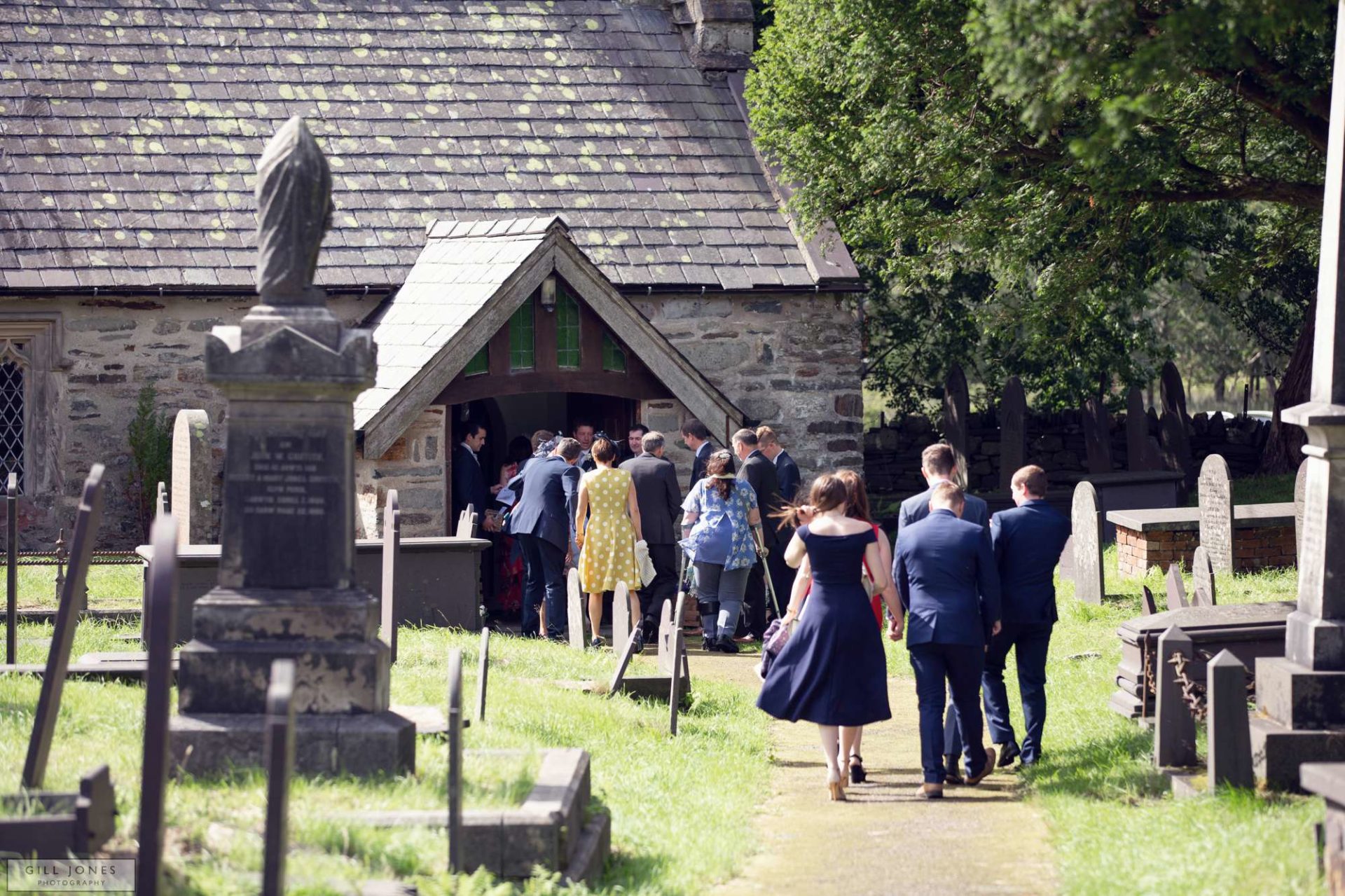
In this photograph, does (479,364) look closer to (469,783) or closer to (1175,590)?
(1175,590)

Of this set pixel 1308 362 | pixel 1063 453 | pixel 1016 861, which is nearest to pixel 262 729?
pixel 1016 861

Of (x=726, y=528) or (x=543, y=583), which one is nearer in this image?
(x=726, y=528)

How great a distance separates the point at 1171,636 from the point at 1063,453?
55.2 ft

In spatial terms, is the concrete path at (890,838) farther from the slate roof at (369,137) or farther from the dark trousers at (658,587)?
the slate roof at (369,137)

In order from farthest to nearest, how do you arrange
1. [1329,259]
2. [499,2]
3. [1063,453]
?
[1063,453]
[499,2]
[1329,259]

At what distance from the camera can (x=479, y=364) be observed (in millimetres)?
15172

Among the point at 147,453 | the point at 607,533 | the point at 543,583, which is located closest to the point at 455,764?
the point at 607,533

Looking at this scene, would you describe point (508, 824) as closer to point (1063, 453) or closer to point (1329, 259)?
point (1329, 259)

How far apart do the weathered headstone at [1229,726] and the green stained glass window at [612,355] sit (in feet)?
28.6

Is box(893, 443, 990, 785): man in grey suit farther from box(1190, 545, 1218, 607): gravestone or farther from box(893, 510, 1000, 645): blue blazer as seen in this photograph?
box(1190, 545, 1218, 607): gravestone

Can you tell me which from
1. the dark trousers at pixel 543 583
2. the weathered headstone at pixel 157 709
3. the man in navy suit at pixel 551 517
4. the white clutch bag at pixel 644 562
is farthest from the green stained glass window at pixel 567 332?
the weathered headstone at pixel 157 709

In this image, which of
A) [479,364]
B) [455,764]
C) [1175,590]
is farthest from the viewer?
[479,364]

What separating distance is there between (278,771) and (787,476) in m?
10.3

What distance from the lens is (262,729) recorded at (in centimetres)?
711
